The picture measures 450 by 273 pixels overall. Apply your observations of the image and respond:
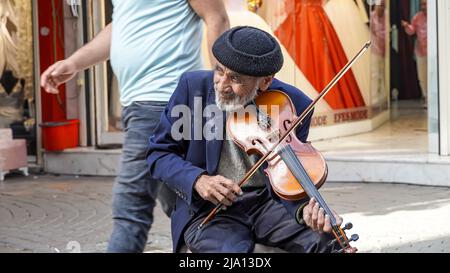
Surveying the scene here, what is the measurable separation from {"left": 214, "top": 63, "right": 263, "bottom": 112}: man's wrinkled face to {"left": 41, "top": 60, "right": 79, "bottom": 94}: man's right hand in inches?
34.4

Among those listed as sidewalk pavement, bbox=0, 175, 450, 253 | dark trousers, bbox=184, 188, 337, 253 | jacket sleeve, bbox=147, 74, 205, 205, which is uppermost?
jacket sleeve, bbox=147, 74, 205, 205

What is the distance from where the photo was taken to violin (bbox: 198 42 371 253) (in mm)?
3297

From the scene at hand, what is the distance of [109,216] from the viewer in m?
6.86

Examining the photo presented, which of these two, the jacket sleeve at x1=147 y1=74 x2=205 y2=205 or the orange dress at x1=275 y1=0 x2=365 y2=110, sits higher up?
the orange dress at x1=275 y1=0 x2=365 y2=110

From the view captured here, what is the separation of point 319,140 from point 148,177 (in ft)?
17.6

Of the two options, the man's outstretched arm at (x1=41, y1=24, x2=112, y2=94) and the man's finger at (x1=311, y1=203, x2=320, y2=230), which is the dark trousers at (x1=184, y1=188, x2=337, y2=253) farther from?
the man's outstretched arm at (x1=41, y1=24, x2=112, y2=94)

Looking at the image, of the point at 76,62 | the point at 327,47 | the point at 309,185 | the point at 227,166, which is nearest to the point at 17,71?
the point at 327,47

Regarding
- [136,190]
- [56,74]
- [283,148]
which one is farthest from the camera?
[56,74]

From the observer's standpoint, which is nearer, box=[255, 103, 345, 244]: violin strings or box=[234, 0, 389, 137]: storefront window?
box=[255, 103, 345, 244]: violin strings

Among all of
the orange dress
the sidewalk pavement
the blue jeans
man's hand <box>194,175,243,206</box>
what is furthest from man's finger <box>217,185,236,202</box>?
the orange dress

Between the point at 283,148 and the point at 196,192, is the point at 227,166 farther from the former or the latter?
the point at 283,148

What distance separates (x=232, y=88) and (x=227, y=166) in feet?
1.00

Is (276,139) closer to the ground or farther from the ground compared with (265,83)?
closer to the ground

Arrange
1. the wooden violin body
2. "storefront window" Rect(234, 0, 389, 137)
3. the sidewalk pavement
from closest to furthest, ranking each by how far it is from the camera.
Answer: the wooden violin body, the sidewalk pavement, "storefront window" Rect(234, 0, 389, 137)
